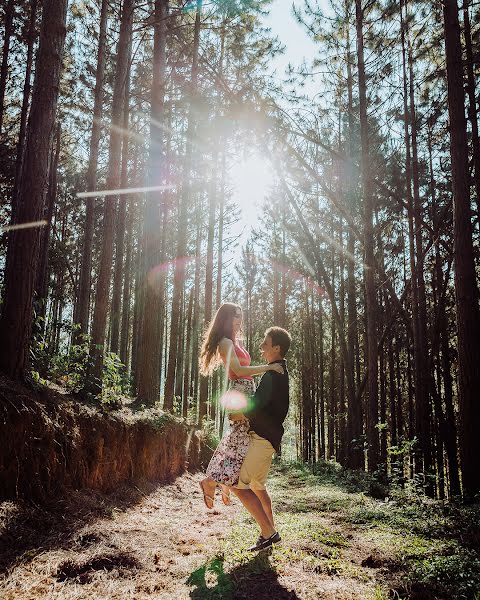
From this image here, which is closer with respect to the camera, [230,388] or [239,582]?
[239,582]

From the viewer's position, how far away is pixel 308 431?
93.6 feet


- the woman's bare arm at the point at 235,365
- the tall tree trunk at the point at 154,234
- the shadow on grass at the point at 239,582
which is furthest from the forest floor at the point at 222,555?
the tall tree trunk at the point at 154,234

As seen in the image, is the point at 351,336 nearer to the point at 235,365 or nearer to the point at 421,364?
the point at 421,364

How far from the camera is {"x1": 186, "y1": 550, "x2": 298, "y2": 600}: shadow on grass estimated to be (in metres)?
2.97

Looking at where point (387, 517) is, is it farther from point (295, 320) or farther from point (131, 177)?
point (295, 320)

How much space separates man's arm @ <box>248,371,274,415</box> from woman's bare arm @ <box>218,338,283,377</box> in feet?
0.27

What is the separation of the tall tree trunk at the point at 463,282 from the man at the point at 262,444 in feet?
14.1

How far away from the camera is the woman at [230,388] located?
160 inches

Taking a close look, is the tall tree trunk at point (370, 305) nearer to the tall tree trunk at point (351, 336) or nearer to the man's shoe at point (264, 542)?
the tall tree trunk at point (351, 336)

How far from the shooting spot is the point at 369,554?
386 cm

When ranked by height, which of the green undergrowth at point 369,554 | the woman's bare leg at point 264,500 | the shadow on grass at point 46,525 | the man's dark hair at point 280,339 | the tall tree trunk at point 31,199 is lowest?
the green undergrowth at point 369,554

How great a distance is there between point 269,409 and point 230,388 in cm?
52

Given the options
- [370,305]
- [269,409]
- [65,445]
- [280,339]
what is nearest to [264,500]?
[269,409]

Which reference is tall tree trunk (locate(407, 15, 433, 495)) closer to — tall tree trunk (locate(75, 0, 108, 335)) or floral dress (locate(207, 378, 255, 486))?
floral dress (locate(207, 378, 255, 486))
